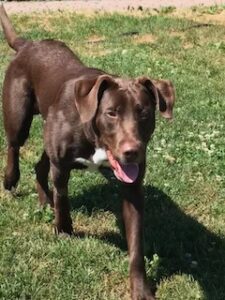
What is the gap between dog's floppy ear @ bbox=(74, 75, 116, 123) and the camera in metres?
4.39

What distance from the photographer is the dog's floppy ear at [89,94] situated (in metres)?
4.39

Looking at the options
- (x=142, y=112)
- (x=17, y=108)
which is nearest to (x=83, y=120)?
(x=142, y=112)

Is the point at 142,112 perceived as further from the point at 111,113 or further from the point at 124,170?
the point at 124,170

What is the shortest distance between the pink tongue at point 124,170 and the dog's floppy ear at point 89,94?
313mm

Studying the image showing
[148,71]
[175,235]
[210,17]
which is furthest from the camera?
[210,17]

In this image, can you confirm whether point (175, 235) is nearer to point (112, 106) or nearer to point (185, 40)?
point (112, 106)

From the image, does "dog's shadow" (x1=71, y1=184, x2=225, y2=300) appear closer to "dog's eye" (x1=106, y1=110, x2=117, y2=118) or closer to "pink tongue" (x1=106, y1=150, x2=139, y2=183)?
"pink tongue" (x1=106, y1=150, x2=139, y2=183)

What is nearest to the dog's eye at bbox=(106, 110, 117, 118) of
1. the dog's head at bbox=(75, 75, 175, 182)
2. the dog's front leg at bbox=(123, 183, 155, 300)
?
the dog's head at bbox=(75, 75, 175, 182)

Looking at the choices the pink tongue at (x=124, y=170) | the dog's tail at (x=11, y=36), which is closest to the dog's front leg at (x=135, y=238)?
the pink tongue at (x=124, y=170)

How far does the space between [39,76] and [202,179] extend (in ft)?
6.17

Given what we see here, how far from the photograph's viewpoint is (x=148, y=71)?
980 cm

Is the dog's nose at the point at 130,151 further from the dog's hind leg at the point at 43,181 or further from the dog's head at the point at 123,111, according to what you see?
the dog's hind leg at the point at 43,181

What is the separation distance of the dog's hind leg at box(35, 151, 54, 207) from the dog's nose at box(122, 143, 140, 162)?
179cm

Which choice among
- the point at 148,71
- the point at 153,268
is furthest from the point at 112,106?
the point at 148,71
